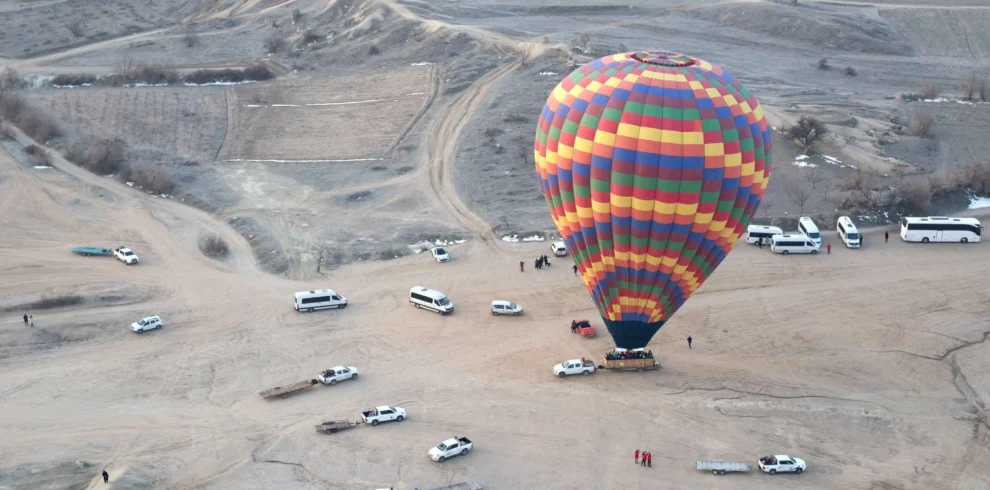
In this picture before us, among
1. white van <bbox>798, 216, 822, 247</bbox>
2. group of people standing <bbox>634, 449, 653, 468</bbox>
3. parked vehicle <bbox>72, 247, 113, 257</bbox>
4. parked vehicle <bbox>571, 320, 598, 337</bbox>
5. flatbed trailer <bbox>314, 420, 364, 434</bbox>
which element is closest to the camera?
group of people standing <bbox>634, 449, 653, 468</bbox>

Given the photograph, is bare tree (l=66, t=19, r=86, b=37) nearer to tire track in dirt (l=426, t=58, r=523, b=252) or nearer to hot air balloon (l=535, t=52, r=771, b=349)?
tire track in dirt (l=426, t=58, r=523, b=252)

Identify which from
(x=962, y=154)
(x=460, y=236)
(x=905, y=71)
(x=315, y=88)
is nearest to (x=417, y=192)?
(x=460, y=236)

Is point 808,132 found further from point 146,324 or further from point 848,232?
point 146,324

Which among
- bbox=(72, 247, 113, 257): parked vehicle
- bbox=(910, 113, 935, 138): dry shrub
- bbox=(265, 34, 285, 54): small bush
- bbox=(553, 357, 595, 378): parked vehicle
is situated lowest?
bbox=(553, 357, 595, 378): parked vehicle

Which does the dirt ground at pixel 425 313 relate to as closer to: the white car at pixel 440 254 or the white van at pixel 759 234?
the white van at pixel 759 234

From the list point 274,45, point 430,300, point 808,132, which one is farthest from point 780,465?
point 274,45

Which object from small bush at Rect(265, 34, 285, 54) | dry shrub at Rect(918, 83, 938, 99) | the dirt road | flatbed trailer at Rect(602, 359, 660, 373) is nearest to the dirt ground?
the dirt road
